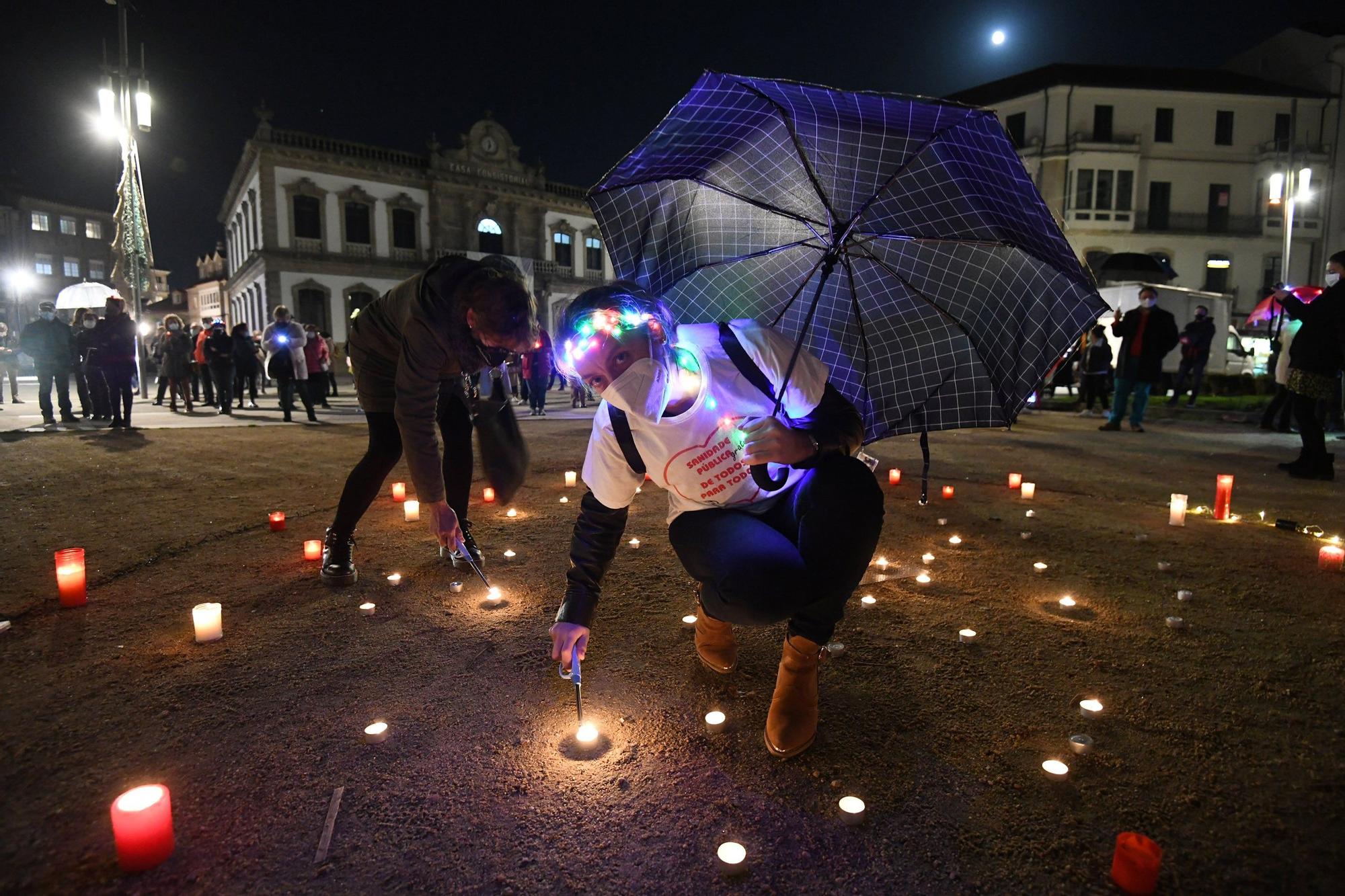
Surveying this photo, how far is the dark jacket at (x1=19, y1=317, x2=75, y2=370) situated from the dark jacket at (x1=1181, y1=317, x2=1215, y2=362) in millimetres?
19088

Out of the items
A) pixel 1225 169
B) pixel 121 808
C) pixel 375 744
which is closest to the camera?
pixel 121 808

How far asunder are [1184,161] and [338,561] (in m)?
41.6

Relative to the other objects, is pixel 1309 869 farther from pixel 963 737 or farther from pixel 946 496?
pixel 946 496

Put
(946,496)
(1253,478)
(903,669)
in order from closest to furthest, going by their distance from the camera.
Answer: (903,669)
(946,496)
(1253,478)

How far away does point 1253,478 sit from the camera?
6.55 meters

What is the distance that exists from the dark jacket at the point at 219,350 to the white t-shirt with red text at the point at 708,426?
12.7 metres

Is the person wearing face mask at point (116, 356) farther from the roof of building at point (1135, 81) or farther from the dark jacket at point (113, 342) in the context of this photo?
the roof of building at point (1135, 81)

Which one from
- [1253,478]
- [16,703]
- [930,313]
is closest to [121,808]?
[16,703]

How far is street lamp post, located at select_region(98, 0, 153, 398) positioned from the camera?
46.3 ft

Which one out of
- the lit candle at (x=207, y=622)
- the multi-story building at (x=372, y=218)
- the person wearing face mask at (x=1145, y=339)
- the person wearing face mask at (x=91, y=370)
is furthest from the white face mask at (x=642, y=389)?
the multi-story building at (x=372, y=218)

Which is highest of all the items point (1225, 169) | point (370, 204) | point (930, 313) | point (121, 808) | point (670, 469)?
point (1225, 169)

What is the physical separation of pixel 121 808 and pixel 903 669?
2369 millimetres

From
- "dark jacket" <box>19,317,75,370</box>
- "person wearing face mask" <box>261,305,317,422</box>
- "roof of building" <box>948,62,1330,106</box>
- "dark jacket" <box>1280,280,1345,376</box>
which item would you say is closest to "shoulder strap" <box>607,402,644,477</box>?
"dark jacket" <box>1280,280,1345,376</box>

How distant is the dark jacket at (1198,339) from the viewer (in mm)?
13344
